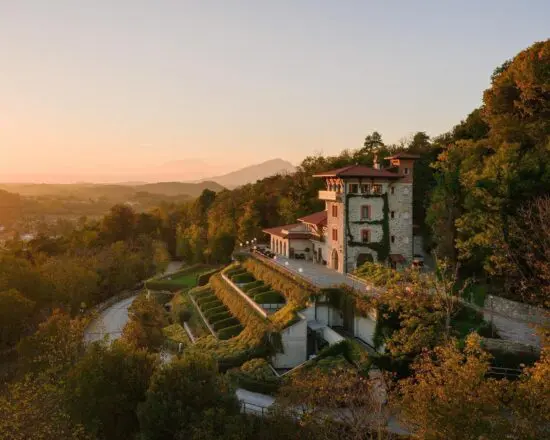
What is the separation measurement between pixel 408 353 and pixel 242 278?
928 inches

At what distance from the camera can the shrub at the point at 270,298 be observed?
33.5 metres

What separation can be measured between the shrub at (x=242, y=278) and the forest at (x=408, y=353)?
846 centimetres

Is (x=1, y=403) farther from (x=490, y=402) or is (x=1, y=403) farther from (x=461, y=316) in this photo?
(x=461, y=316)

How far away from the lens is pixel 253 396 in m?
23.0

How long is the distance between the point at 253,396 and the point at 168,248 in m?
67.0

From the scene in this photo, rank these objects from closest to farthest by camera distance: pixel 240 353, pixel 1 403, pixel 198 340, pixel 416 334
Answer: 1. pixel 1 403
2. pixel 416 334
3. pixel 240 353
4. pixel 198 340

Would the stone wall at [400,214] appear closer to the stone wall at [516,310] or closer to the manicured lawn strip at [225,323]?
the stone wall at [516,310]

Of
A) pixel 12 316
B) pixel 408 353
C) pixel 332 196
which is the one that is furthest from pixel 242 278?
pixel 408 353

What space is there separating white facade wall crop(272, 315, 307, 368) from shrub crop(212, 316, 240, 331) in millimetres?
7979

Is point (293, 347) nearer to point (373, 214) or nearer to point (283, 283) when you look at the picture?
point (283, 283)

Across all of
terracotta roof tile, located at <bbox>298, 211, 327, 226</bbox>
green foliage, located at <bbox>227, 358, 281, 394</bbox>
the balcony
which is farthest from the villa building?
green foliage, located at <bbox>227, 358, 281, 394</bbox>

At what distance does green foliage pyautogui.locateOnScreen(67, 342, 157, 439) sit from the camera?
18.9 m

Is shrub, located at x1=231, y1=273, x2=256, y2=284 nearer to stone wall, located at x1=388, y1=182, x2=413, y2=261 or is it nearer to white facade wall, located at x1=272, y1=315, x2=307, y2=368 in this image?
stone wall, located at x1=388, y1=182, x2=413, y2=261

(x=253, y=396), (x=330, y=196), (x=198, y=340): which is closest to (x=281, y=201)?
(x=330, y=196)
